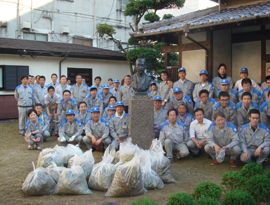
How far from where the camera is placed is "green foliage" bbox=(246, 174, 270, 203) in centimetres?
377

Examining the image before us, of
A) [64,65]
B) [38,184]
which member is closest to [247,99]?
[38,184]

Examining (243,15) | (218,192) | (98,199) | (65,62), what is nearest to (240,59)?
(243,15)

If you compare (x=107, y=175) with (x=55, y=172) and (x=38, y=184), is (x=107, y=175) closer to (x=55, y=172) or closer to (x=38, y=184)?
(x=55, y=172)

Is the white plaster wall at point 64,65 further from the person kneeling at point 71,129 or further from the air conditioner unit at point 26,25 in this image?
the person kneeling at point 71,129

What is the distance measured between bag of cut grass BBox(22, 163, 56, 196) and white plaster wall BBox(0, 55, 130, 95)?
9.96m

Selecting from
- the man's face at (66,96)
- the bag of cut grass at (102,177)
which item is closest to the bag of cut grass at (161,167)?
the bag of cut grass at (102,177)

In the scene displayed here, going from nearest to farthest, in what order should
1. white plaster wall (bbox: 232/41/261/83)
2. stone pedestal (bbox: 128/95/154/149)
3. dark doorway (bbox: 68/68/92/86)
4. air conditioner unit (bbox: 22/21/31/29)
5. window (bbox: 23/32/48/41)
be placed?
stone pedestal (bbox: 128/95/154/149), white plaster wall (bbox: 232/41/261/83), dark doorway (bbox: 68/68/92/86), air conditioner unit (bbox: 22/21/31/29), window (bbox: 23/32/48/41)

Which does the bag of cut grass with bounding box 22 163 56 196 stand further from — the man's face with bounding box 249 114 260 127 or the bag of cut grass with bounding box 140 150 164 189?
the man's face with bounding box 249 114 260 127

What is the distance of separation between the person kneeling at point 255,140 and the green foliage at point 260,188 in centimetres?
165

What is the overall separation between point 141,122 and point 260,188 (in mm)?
3027

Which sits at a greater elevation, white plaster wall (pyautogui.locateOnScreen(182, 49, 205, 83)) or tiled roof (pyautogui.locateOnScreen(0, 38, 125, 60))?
tiled roof (pyautogui.locateOnScreen(0, 38, 125, 60))

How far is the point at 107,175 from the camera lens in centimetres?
446

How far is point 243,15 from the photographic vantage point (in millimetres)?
7074

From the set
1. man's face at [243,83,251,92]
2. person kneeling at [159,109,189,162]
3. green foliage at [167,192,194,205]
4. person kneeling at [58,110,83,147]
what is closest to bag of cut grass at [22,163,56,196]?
green foliage at [167,192,194,205]
